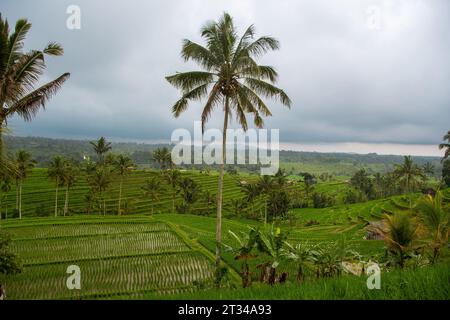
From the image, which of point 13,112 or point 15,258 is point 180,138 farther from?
point 15,258

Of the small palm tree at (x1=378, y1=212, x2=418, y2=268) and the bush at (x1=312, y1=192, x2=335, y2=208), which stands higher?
the small palm tree at (x1=378, y1=212, x2=418, y2=268)

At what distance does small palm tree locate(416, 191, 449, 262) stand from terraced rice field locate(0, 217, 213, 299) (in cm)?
A: 751

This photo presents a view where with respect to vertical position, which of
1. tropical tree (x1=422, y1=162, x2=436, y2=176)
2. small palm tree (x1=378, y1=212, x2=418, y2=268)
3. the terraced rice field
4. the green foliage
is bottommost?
the terraced rice field

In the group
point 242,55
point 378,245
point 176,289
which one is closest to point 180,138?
point 242,55

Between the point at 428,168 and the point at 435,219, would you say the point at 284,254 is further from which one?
A: the point at 428,168

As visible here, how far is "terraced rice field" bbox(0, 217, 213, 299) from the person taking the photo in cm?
1597

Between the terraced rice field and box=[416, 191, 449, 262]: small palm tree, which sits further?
the terraced rice field

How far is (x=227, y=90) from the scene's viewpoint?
1592 cm

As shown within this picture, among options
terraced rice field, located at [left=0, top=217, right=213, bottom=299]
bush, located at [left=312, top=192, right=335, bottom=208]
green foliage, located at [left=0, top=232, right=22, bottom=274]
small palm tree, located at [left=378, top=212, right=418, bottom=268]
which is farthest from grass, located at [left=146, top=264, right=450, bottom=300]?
bush, located at [left=312, top=192, right=335, bottom=208]

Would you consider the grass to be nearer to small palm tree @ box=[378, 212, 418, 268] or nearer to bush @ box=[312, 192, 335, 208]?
small palm tree @ box=[378, 212, 418, 268]

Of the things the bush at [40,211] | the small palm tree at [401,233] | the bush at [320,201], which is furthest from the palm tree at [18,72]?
the bush at [320,201]

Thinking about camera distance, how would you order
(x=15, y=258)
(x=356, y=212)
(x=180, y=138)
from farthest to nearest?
1. (x=356, y=212)
2. (x=180, y=138)
3. (x=15, y=258)

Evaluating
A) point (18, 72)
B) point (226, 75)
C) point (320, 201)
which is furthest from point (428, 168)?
point (18, 72)
